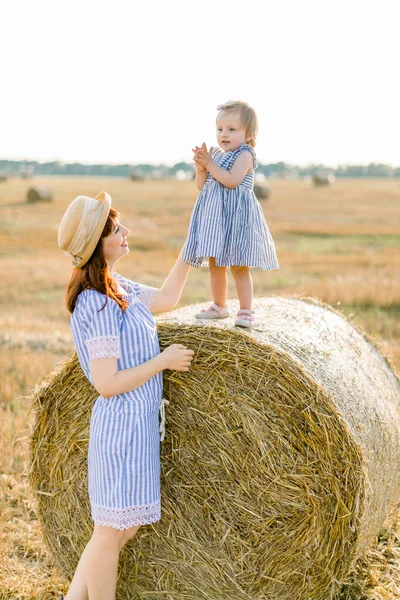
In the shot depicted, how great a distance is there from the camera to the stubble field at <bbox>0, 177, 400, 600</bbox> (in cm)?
410

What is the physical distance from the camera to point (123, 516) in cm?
324

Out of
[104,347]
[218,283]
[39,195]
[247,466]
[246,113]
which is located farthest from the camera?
[39,195]

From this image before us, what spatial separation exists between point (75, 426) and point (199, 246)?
1124 millimetres

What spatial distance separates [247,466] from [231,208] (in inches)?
50.1

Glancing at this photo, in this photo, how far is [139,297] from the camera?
3705 millimetres

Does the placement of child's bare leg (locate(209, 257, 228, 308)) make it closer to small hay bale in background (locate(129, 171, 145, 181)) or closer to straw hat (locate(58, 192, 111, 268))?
straw hat (locate(58, 192, 111, 268))

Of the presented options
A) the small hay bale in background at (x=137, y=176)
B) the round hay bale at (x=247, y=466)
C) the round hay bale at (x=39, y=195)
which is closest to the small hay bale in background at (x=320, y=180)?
the small hay bale in background at (x=137, y=176)

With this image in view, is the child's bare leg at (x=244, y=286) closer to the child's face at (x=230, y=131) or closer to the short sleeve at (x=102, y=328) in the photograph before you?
the child's face at (x=230, y=131)

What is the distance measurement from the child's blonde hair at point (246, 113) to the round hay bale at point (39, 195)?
25768 millimetres

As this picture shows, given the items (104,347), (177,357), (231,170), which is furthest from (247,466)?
(231,170)

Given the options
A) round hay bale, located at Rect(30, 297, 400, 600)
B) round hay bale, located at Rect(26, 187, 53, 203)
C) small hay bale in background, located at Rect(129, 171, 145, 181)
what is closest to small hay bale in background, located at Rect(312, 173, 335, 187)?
small hay bale in background, located at Rect(129, 171, 145, 181)

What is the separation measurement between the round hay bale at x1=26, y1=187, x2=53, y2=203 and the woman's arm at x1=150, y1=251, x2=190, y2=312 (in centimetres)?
2562

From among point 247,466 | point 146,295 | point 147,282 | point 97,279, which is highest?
point 97,279

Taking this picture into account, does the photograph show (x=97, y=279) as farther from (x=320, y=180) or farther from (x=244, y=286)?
(x=320, y=180)
